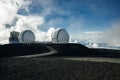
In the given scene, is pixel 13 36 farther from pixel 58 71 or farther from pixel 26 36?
pixel 58 71

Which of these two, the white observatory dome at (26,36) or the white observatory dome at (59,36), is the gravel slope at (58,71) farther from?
the white observatory dome at (26,36)

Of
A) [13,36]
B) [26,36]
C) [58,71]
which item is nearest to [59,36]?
[26,36]

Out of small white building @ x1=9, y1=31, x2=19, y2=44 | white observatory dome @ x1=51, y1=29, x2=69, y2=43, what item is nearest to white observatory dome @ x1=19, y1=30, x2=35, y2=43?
small white building @ x1=9, y1=31, x2=19, y2=44

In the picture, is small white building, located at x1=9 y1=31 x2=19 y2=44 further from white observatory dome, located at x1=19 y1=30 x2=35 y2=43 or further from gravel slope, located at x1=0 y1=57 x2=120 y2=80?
gravel slope, located at x1=0 y1=57 x2=120 y2=80

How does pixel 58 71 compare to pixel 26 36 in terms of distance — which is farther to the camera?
pixel 26 36

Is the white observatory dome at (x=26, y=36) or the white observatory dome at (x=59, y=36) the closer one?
the white observatory dome at (x=59, y=36)

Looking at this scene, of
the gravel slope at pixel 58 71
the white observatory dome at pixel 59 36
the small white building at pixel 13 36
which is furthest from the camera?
the small white building at pixel 13 36

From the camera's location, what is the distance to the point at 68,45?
6294cm

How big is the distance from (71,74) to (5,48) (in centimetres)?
2965

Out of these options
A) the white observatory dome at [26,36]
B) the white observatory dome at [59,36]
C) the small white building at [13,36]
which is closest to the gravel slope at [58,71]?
the white observatory dome at [59,36]

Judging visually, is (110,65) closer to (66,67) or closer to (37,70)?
(66,67)

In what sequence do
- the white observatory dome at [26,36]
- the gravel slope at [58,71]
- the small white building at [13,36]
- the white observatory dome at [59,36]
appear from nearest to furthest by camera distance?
the gravel slope at [58,71]
the white observatory dome at [59,36]
the white observatory dome at [26,36]
the small white building at [13,36]

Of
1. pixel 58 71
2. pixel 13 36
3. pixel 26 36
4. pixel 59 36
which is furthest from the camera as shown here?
pixel 13 36

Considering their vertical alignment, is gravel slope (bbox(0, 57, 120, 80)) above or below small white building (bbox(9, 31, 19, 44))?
below
